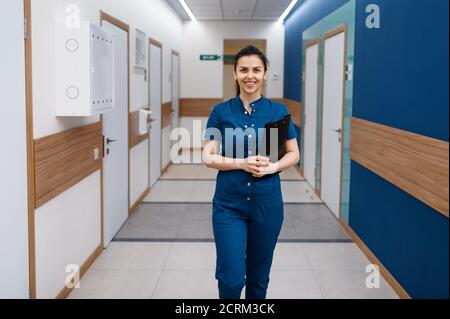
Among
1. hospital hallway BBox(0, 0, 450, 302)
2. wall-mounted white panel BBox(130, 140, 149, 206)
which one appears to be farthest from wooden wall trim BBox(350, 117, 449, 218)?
wall-mounted white panel BBox(130, 140, 149, 206)

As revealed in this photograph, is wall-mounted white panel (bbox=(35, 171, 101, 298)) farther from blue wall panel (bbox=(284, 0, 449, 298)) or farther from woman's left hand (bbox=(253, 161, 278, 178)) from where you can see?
blue wall panel (bbox=(284, 0, 449, 298))

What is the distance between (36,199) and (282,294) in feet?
5.77

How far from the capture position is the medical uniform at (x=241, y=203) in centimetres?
238

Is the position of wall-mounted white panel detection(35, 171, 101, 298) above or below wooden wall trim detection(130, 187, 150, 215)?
above

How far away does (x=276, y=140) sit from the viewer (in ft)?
8.02

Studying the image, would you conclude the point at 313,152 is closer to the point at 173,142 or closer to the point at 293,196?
the point at 293,196

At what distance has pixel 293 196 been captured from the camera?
21.7 feet

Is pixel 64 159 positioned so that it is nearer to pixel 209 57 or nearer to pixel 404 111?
pixel 404 111

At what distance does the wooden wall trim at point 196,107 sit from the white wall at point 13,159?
8.47 meters

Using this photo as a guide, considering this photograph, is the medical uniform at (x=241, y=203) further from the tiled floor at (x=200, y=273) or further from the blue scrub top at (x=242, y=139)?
the tiled floor at (x=200, y=273)

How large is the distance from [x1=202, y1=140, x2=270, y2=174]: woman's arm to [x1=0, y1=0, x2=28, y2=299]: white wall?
1.01m

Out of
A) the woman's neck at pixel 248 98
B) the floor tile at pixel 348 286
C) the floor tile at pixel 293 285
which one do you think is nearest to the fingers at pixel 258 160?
the woman's neck at pixel 248 98

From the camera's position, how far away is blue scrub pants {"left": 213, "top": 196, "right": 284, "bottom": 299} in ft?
7.80
